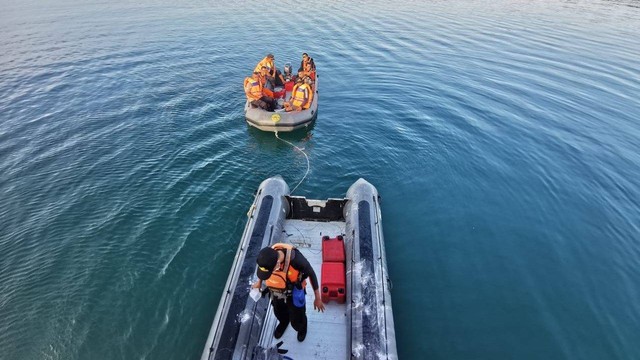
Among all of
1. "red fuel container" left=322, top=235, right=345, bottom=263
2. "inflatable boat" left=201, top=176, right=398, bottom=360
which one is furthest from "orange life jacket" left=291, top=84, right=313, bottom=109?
"red fuel container" left=322, top=235, right=345, bottom=263

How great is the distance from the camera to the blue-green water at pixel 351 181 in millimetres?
7668

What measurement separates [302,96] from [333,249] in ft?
25.9

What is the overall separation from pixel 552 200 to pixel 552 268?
290cm

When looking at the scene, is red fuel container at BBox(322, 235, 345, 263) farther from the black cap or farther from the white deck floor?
the black cap

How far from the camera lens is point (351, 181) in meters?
11.7

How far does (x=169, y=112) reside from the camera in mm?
15320

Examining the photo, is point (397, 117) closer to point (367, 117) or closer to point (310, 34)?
point (367, 117)

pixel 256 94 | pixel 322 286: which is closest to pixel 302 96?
pixel 256 94

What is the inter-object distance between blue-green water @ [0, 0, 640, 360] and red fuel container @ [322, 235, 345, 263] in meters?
1.74

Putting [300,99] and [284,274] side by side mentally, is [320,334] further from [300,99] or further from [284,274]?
[300,99]

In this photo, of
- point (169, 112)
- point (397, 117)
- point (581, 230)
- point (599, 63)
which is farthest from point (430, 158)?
point (599, 63)

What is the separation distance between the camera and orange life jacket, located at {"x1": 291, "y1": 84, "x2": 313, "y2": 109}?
14.1 m

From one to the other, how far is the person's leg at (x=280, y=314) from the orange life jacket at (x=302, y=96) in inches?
369

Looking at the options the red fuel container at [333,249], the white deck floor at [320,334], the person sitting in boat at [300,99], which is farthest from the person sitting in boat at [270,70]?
the white deck floor at [320,334]
